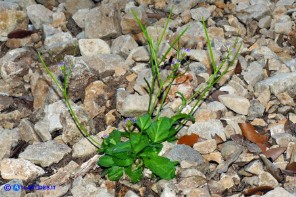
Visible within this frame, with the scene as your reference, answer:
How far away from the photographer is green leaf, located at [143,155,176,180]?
2340mm

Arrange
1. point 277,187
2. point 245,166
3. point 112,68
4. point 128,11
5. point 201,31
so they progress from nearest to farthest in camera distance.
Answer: point 277,187, point 245,166, point 112,68, point 201,31, point 128,11

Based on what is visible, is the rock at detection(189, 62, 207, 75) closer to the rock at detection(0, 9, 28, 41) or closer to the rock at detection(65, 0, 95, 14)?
the rock at detection(65, 0, 95, 14)

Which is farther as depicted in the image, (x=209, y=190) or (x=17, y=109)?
(x=17, y=109)

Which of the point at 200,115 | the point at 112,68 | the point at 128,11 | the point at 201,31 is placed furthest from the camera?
the point at 128,11

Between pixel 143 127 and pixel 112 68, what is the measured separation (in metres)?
0.71

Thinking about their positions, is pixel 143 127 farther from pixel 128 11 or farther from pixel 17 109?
pixel 128 11

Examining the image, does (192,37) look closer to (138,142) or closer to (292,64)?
(292,64)

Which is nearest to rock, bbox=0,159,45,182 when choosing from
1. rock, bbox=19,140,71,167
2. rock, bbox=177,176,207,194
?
rock, bbox=19,140,71,167

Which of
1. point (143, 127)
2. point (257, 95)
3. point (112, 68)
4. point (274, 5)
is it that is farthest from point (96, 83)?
point (274, 5)

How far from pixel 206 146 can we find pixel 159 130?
22cm

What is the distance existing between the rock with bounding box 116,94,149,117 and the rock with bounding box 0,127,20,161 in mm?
510

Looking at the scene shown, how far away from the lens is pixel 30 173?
2482 millimetres

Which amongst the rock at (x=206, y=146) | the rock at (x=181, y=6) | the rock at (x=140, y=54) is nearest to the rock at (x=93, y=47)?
the rock at (x=140, y=54)

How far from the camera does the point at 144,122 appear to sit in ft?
8.16
